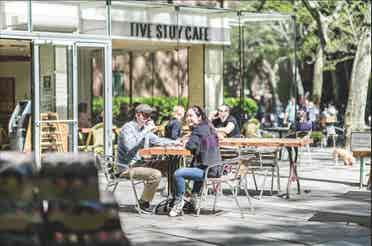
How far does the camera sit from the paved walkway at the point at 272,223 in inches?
324

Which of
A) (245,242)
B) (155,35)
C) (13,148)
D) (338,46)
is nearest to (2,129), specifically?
(13,148)

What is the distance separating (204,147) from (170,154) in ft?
1.77

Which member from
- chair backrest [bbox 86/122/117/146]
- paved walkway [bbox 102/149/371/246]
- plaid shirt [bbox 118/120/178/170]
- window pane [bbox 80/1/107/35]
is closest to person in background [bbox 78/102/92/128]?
chair backrest [bbox 86/122/117/146]

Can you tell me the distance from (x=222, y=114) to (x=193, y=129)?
383 cm

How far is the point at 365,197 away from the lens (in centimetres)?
1160

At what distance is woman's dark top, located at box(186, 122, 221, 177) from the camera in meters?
9.73

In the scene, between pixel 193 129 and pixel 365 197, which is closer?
pixel 193 129

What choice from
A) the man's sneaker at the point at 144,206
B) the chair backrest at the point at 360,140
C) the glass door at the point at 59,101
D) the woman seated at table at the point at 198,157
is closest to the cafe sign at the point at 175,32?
the glass door at the point at 59,101

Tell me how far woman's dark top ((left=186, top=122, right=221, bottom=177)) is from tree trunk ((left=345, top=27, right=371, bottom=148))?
30.8 feet

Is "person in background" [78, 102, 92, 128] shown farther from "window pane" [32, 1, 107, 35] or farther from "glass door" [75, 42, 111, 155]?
"window pane" [32, 1, 107, 35]

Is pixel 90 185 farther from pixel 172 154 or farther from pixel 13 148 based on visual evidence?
pixel 13 148

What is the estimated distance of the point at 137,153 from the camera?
1019 cm

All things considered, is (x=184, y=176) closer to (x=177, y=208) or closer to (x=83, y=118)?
(x=177, y=208)

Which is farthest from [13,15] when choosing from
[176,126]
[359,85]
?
[359,85]
